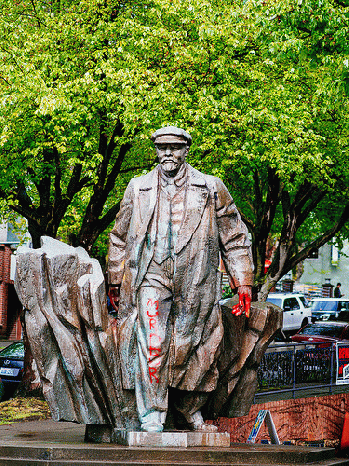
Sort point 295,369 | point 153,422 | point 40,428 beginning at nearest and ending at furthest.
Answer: point 153,422 → point 40,428 → point 295,369

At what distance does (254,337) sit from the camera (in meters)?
7.96

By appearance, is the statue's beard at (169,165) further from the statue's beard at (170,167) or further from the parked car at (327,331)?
the parked car at (327,331)

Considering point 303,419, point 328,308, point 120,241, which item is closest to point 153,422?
point 120,241

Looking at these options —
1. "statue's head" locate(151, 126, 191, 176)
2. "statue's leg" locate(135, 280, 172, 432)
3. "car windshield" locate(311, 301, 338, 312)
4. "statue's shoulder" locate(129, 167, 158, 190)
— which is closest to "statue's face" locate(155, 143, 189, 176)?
"statue's head" locate(151, 126, 191, 176)

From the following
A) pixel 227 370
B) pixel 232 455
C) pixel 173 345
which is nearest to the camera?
pixel 232 455

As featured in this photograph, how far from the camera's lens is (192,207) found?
7.51m

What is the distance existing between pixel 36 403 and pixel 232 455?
7891 millimetres

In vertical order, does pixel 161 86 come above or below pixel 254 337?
above

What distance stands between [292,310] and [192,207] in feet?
92.0

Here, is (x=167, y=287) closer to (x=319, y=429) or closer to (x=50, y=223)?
(x=319, y=429)

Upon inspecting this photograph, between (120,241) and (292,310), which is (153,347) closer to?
(120,241)

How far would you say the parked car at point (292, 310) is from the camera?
34.6m

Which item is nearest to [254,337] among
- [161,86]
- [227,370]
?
[227,370]

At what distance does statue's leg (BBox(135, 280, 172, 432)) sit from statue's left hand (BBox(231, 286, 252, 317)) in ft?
2.11
